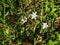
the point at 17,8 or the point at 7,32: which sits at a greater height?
the point at 17,8

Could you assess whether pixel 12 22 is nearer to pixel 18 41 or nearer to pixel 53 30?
pixel 18 41

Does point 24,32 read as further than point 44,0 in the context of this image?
No

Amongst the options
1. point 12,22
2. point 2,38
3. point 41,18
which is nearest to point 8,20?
point 12,22

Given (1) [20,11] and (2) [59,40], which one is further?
(1) [20,11]

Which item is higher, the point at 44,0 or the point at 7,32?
the point at 44,0

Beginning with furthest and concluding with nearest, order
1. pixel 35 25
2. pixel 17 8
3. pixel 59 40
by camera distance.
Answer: pixel 17 8 → pixel 35 25 → pixel 59 40

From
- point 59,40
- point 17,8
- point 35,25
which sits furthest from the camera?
point 17,8

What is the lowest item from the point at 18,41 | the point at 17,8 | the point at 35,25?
the point at 18,41

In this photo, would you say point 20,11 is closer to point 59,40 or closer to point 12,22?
point 12,22

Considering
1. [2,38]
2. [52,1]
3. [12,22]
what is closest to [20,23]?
[12,22]
